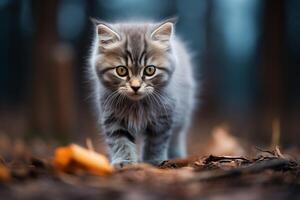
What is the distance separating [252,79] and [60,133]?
9.43 meters

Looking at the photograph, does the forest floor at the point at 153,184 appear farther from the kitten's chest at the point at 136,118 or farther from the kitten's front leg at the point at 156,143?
the kitten's front leg at the point at 156,143

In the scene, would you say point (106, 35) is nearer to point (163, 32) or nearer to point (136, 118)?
point (163, 32)

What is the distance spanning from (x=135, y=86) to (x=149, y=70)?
0.76ft

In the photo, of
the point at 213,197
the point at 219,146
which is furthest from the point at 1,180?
the point at 219,146

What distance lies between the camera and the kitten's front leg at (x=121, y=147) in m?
4.47

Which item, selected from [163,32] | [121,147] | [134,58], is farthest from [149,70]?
[121,147]

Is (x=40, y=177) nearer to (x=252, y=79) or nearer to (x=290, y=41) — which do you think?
(x=290, y=41)

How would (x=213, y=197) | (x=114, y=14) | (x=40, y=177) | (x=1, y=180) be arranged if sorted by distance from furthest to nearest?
1. (x=114, y=14)
2. (x=40, y=177)
3. (x=1, y=180)
4. (x=213, y=197)

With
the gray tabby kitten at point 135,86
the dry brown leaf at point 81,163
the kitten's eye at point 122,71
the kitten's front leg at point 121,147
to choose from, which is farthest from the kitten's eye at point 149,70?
the dry brown leaf at point 81,163

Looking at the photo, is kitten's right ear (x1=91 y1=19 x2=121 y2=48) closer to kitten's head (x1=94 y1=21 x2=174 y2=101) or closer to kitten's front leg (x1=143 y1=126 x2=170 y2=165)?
kitten's head (x1=94 y1=21 x2=174 y2=101)

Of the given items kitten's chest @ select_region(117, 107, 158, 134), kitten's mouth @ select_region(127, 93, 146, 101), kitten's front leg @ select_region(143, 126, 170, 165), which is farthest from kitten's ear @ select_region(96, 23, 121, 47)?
kitten's front leg @ select_region(143, 126, 170, 165)

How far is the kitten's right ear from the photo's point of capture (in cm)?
455

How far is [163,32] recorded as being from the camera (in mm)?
4703

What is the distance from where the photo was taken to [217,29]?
17062 mm
